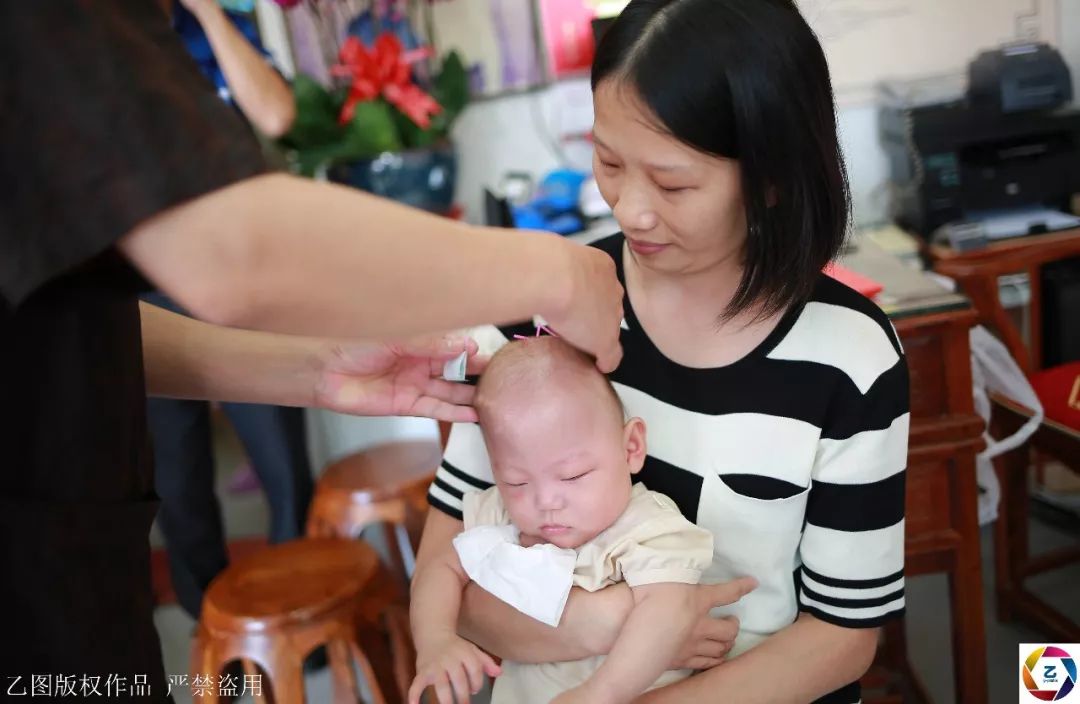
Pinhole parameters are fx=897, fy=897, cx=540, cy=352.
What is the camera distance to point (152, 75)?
55cm

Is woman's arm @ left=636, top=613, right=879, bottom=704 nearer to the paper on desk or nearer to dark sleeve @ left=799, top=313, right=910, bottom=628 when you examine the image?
dark sleeve @ left=799, top=313, right=910, bottom=628

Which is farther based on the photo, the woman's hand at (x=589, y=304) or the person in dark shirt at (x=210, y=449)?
the person in dark shirt at (x=210, y=449)

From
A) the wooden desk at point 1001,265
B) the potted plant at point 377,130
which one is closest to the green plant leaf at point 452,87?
the potted plant at point 377,130

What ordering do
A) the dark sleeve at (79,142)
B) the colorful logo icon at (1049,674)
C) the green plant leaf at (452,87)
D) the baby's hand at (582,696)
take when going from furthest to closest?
the green plant leaf at (452,87)
the colorful logo icon at (1049,674)
the baby's hand at (582,696)
the dark sleeve at (79,142)

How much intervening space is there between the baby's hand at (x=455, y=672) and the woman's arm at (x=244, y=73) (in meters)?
1.44

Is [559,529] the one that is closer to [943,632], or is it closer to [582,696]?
[582,696]

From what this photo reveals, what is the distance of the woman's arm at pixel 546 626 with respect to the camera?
1.07 meters

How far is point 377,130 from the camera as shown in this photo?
229cm

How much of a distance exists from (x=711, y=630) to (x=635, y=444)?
0.25m

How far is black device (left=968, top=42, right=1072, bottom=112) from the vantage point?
Result: 2.35 meters

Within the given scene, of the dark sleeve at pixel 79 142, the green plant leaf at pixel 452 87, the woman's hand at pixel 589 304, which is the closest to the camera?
the dark sleeve at pixel 79 142

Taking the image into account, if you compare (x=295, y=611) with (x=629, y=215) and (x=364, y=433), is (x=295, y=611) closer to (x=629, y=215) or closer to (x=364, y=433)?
(x=629, y=215)

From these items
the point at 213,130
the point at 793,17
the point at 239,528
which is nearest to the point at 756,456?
the point at 793,17

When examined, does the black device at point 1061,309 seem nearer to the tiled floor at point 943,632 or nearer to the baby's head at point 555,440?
the tiled floor at point 943,632
